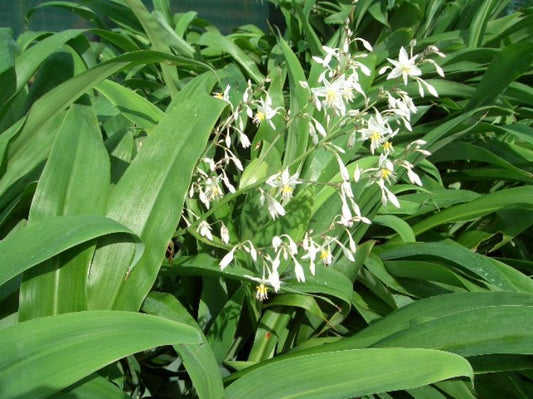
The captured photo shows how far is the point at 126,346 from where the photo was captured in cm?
90

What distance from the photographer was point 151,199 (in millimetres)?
1252

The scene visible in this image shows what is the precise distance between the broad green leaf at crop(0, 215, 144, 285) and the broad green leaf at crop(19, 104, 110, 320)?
8 cm

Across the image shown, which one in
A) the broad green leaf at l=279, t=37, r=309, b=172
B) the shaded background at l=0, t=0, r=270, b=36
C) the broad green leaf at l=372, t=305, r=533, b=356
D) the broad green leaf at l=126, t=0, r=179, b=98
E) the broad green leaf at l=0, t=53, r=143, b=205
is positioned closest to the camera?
the broad green leaf at l=372, t=305, r=533, b=356

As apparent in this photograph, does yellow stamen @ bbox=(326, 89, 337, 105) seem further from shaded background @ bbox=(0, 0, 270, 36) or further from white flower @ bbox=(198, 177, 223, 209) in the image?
shaded background @ bbox=(0, 0, 270, 36)

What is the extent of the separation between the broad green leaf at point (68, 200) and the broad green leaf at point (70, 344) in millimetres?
156

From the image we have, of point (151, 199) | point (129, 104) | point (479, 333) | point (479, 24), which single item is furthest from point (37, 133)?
point (479, 24)

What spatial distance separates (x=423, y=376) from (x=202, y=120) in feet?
2.17

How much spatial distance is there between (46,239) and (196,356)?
30 centimetres

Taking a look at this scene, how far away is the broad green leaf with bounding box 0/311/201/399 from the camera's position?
0.86 metres

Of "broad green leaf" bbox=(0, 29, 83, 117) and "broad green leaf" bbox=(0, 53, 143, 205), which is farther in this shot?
"broad green leaf" bbox=(0, 29, 83, 117)

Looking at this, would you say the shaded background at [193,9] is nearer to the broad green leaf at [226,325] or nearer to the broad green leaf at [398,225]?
the broad green leaf at [398,225]

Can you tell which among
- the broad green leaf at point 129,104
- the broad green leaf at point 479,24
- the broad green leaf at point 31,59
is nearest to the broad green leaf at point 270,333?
the broad green leaf at point 129,104

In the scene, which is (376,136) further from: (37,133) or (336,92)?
(37,133)

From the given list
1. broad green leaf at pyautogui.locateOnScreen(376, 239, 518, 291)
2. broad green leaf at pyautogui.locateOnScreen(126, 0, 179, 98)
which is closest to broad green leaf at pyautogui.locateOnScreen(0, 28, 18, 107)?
broad green leaf at pyautogui.locateOnScreen(126, 0, 179, 98)
